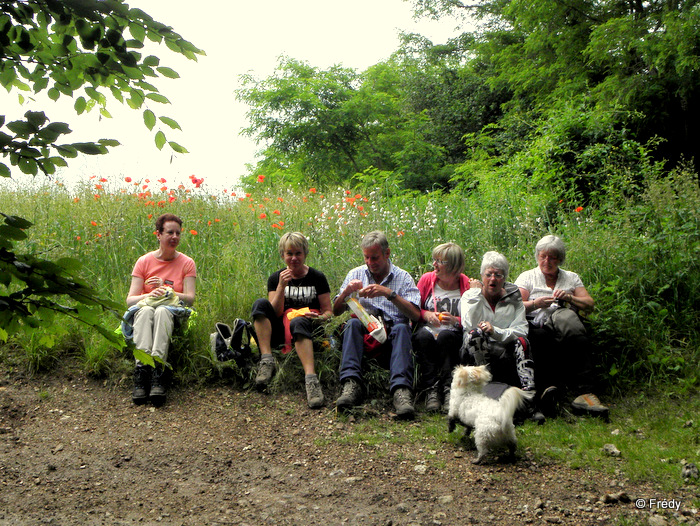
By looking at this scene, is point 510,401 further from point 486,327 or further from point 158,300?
point 158,300

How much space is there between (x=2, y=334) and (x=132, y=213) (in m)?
6.06

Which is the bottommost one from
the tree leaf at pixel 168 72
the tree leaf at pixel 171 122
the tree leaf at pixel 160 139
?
the tree leaf at pixel 160 139

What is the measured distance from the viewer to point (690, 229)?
6223 mm

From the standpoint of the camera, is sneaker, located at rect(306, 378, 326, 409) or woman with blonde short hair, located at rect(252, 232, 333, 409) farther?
woman with blonde short hair, located at rect(252, 232, 333, 409)

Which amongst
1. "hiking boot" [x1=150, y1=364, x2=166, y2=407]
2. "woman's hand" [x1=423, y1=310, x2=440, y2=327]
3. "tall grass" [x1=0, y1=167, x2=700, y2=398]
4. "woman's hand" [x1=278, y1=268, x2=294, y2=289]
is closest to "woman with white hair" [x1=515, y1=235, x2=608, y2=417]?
"tall grass" [x1=0, y1=167, x2=700, y2=398]

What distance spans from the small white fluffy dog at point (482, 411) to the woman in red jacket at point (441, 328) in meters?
0.77

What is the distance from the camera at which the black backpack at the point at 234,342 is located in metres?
4.91

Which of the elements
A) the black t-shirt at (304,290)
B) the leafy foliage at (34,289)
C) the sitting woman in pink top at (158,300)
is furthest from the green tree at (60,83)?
the black t-shirt at (304,290)

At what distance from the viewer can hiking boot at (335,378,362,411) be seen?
14.9 ft

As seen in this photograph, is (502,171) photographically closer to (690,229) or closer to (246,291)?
(690,229)

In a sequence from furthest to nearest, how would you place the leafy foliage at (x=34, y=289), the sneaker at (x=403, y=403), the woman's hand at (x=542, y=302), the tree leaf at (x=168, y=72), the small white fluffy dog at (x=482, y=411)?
the woman's hand at (x=542, y=302) → the sneaker at (x=403, y=403) → the small white fluffy dog at (x=482, y=411) → the tree leaf at (x=168, y=72) → the leafy foliage at (x=34, y=289)

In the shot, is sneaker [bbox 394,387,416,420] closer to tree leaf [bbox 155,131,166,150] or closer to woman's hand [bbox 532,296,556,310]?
woman's hand [bbox 532,296,556,310]

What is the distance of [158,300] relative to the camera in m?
4.96

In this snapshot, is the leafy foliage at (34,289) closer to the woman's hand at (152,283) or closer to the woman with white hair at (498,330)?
the woman with white hair at (498,330)
